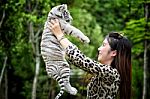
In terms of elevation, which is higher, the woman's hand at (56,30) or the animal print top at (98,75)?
the woman's hand at (56,30)

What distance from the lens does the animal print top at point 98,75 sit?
269 cm

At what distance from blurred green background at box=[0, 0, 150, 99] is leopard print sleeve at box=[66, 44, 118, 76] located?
5.13m

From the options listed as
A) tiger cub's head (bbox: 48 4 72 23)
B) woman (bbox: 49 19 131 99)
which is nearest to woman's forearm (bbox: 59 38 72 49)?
tiger cub's head (bbox: 48 4 72 23)

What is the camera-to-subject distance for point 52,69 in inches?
104

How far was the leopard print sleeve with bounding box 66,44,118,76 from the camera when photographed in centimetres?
268

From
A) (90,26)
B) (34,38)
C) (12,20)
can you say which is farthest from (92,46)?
(12,20)

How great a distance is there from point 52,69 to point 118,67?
1.52ft

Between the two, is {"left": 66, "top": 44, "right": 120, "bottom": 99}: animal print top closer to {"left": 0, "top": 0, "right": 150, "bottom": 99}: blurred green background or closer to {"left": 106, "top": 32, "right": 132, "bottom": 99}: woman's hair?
{"left": 106, "top": 32, "right": 132, "bottom": 99}: woman's hair

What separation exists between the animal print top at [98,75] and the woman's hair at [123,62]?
0.04 meters

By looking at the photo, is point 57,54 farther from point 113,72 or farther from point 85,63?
point 113,72

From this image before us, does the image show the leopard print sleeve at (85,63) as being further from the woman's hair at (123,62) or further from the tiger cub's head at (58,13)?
the tiger cub's head at (58,13)

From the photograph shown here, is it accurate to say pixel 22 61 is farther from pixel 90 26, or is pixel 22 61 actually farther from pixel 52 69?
pixel 52 69

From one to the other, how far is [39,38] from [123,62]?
10688mm

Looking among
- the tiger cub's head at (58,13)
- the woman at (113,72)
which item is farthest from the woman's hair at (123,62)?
the tiger cub's head at (58,13)
